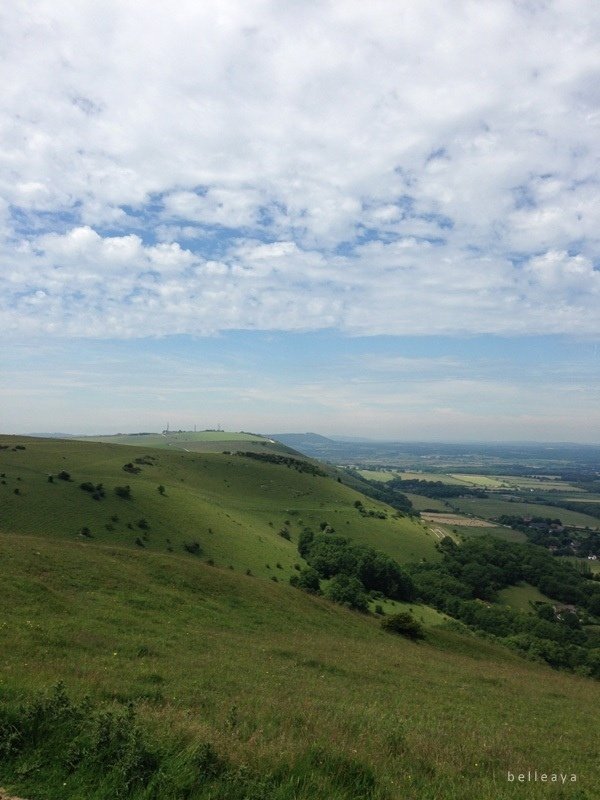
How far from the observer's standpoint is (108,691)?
12.8 m

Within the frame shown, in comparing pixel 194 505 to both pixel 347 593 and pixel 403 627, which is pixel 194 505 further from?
pixel 403 627

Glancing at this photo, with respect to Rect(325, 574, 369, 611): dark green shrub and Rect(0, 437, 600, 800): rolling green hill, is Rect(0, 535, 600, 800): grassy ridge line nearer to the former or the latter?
Rect(0, 437, 600, 800): rolling green hill

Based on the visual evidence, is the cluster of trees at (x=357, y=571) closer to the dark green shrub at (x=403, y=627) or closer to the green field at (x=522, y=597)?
the green field at (x=522, y=597)

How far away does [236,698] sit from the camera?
48.6 feet

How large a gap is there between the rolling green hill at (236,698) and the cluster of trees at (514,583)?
4077 cm

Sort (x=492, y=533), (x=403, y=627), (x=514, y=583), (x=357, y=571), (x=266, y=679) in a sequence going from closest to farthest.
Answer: (x=266, y=679) → (x=403, y=627) → (x=357, y=571) → (x=514, y=583) → (x=492, y=533)

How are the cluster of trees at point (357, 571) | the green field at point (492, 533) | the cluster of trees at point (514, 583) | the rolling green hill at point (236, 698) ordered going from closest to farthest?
the rolling green hill at point (236, 698)
the cluster of trees at point (514, 583)
the cluster of trees at point (357, 571)
the green field at point (492, 533)

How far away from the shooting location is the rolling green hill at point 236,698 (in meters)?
8.21

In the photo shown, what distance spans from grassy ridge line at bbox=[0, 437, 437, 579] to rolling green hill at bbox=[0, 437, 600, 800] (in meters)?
44.5

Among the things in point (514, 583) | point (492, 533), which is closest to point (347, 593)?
point (514, 583)

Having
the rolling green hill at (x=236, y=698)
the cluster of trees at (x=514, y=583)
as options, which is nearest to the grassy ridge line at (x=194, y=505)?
the cluster of trees at (x=514, y=583)

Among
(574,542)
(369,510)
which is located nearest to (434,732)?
(369,510)

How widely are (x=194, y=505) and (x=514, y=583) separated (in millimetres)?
91625

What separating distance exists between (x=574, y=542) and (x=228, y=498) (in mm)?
151832
